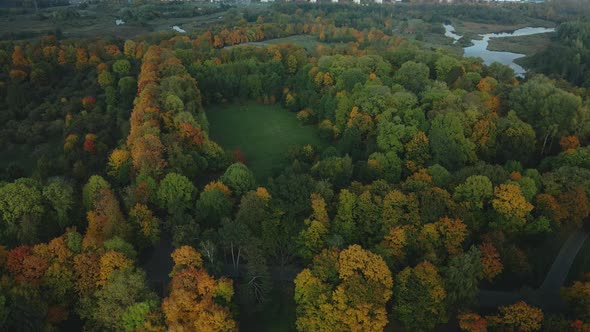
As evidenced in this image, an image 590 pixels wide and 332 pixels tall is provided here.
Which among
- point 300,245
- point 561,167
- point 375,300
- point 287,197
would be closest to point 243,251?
point 300,245

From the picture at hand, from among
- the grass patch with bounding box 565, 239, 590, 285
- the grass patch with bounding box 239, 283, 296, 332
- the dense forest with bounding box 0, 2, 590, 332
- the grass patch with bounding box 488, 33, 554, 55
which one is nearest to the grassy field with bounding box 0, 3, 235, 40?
the dense forest with bounding box 0, 2, 590, 332

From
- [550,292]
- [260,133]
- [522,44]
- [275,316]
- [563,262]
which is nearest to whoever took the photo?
[275,316]

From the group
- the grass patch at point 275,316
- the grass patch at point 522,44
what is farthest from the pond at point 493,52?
the grass patch at point 275,316

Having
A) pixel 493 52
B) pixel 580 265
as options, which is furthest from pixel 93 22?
pixel 580 265

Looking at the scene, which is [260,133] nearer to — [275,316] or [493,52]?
[275,316]

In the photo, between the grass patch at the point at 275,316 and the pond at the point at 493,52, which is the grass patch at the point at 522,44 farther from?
the grass patch at the point at 275,316

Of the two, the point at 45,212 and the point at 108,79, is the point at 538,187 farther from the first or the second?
the point at 108,79

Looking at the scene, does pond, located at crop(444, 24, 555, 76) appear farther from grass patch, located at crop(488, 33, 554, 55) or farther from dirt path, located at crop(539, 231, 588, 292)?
dirt path, located at crop(539, 231, 588, 292)
